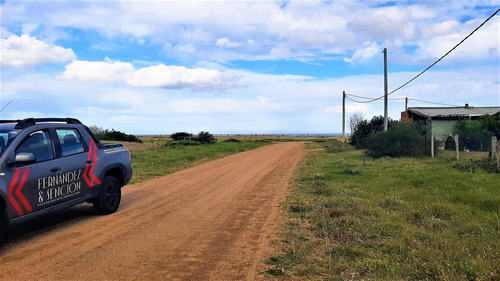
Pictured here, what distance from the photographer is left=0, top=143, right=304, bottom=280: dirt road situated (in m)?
4.93

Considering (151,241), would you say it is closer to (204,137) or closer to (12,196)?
(12,196)

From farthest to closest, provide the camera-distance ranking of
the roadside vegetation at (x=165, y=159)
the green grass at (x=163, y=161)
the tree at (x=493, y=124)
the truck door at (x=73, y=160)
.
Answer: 1. the tree at (x=493, y=124)
2. the roadside vegetation at (x=165, y=159)
3. the green grass at (x=163, y=161)
4. the truck door at (x=73, y=160)

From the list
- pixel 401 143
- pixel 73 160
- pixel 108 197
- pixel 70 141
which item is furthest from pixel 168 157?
pixel 73 160

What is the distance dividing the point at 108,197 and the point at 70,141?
1.53 m

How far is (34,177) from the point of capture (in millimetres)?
6199

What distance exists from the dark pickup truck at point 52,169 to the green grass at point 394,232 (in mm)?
3768

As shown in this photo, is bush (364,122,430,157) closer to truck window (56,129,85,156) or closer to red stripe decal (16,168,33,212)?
truck window (56,129,85,156)

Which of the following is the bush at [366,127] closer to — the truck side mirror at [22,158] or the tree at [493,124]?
the tree at [493,124]

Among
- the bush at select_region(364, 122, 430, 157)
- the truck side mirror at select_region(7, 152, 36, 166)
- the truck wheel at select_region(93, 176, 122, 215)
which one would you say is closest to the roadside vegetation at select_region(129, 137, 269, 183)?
the truck wheel at select_region(93, 176, 122, 215)

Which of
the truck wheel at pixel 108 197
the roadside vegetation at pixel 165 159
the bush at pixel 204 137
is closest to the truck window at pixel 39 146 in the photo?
the truck wheel at pixel 108 197

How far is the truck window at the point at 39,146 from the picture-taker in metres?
6.35

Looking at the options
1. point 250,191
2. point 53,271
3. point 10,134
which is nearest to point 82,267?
point 53,271

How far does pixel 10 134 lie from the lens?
6262 mm

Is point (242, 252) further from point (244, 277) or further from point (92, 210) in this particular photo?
point (92, 210)
